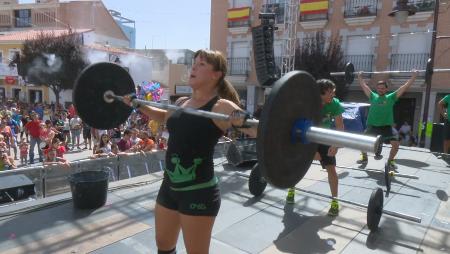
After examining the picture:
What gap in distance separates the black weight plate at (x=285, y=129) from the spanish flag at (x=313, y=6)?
57.6 ft

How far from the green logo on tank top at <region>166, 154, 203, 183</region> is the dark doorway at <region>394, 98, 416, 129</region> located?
55.1 ft

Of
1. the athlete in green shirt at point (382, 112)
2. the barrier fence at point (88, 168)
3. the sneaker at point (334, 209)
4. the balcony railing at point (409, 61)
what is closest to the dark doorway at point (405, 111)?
the balcony railing at point (409, 61)

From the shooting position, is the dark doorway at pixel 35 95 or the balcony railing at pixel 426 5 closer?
the balcony railing at pixel 426 5

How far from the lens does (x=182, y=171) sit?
1944mm

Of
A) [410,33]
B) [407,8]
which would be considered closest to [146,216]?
[407,8]

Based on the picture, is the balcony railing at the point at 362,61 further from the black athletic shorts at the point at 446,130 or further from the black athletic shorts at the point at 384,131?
the black athletic shorts at the point at 384,131

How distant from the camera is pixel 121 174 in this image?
6512 mm

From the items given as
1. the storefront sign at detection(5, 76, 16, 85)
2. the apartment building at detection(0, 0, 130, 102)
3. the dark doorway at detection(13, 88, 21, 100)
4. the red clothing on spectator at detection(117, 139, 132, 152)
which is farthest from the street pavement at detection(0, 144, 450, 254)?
the dark doorway at detection(13, 88, 21, 100)

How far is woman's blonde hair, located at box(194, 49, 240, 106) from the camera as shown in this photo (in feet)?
6.62

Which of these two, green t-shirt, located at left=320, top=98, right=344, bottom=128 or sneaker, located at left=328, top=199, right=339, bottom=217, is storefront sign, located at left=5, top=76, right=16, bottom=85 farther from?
sneaker, located at left=328, top=199, right=339, bottom=217

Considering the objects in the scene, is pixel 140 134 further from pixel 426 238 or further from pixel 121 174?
pixel 426 238

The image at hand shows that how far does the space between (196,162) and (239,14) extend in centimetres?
1943

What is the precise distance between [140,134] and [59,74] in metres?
16.4

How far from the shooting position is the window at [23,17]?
32906 millimetres
